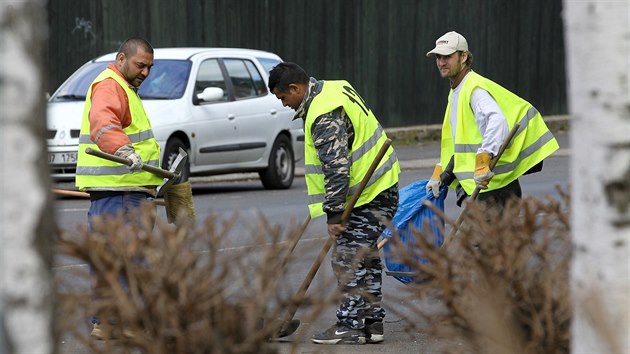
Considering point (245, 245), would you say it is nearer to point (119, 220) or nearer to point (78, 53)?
point (119, 220)

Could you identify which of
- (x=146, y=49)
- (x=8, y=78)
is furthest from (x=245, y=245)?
(x=146, y=49)

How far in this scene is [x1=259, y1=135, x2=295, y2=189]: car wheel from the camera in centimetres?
1673

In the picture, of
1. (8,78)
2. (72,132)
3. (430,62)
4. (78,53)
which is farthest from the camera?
(430,62)

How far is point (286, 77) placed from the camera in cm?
745

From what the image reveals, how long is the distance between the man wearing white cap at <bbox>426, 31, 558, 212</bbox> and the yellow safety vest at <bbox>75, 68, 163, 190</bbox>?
5.75ft

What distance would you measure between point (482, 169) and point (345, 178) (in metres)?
0.87

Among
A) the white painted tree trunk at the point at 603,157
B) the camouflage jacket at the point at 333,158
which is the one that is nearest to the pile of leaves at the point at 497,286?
the white painted tree trunk at the point at 603,157

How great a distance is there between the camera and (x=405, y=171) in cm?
2019

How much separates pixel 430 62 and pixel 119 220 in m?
22.5

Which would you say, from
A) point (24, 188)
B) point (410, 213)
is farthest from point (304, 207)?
point (24, 188)

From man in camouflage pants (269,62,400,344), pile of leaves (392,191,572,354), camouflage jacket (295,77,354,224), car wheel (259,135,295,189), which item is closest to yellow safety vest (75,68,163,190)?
man in camouflage pants (269,62,400,344)

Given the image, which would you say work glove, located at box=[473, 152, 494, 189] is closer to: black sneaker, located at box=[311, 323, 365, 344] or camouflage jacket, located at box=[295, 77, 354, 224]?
camouflage jacket, located at box=[295, 77, 354, 224]

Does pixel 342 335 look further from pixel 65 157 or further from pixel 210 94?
pixel 210 94

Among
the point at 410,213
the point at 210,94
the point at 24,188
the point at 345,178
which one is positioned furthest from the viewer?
the point at 210,94
